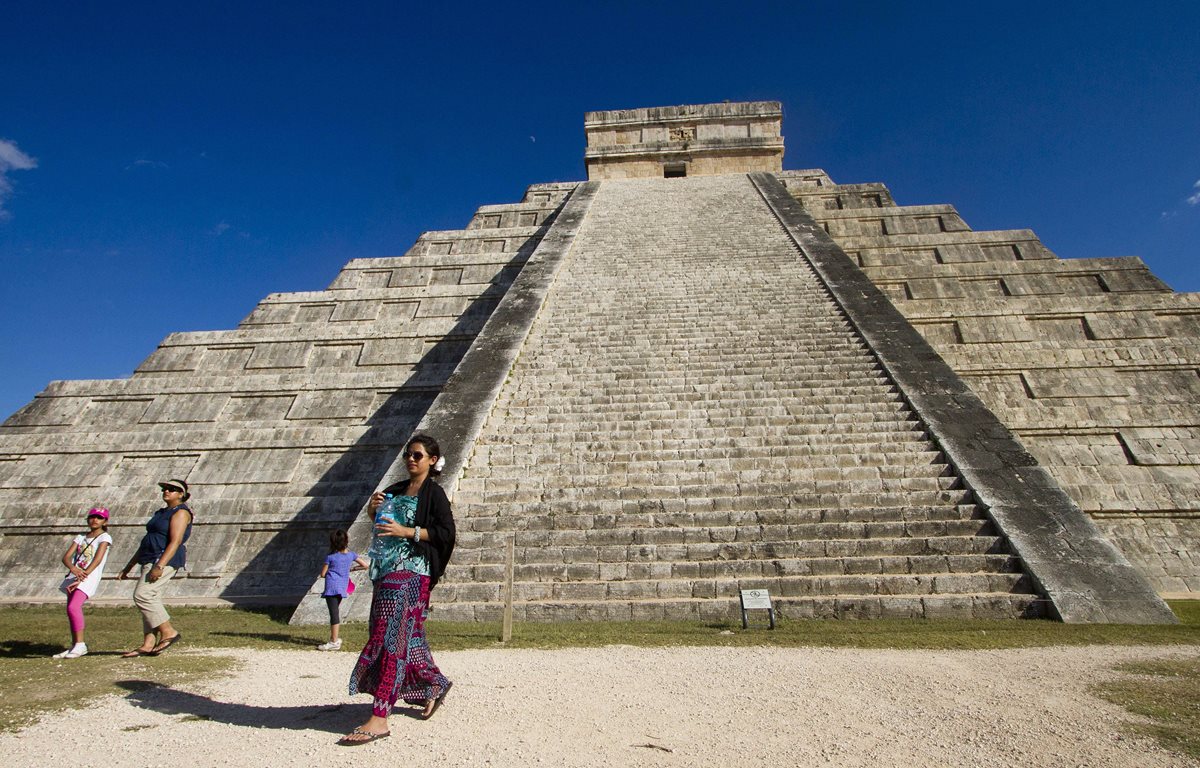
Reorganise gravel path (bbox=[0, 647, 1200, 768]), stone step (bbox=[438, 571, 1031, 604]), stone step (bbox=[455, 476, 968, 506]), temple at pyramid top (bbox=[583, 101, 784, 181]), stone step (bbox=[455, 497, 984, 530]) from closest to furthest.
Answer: gravel path (bbox=[0, 647, 1200, 768]), stone step (bbox=[438, 571, 1031, 604]), stone step (bbox=[455, 497, 984, 530]), stone step (bbox=[455, 476, 968, 506]), temple at pyramid top (bbox=[583, 101, 784, 181])

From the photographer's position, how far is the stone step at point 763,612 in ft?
17.4

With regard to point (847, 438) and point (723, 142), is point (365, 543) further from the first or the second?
point (723, 142)

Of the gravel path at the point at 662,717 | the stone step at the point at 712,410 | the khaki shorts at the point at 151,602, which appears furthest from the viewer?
the stone step at the point at 712,410

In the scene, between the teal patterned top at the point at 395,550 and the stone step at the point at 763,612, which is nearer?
the teal patterned top at the point at 395,550

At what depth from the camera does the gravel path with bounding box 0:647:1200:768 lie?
2.68m

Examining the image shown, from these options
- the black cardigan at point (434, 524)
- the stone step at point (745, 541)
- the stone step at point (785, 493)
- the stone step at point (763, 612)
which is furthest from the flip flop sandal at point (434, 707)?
the stone step at point (785, 493)

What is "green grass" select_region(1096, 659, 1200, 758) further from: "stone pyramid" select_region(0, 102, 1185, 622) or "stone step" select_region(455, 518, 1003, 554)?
"stone step" select_region(455, 518, 1003, 554)

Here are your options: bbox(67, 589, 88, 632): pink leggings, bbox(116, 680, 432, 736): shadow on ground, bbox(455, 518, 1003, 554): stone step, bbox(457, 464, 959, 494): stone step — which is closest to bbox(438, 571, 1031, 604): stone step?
bbox(455, 518, 1003, 554): stone step

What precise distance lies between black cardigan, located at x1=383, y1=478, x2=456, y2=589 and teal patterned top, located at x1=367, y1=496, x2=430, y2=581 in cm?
4

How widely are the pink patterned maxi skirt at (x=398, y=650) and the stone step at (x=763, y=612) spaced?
249 centimetres

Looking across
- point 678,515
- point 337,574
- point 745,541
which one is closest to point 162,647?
point 337,574

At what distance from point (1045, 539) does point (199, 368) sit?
13210mm

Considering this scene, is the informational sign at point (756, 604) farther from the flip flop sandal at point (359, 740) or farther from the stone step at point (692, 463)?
the flip flop sandal at point (359, 740)

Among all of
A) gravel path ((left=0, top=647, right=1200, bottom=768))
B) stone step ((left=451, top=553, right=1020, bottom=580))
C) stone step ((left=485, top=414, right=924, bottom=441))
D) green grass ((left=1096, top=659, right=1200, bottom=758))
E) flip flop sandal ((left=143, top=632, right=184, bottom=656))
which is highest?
stone step ((left=485, top=414, right=924, bottom=441))
